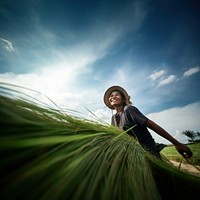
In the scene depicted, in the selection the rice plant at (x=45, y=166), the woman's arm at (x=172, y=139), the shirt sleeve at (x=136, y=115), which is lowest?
the rice plant at (x=45, y=166)

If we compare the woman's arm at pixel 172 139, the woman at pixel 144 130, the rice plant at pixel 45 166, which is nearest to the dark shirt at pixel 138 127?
the woman at pixel 144 130

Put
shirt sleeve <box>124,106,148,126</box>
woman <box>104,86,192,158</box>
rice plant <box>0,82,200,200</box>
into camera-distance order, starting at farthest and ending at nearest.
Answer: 1. shirt sleeve <box>124,106,148,126</box>
2. woman <box>104,86,192,158</box>
3. rice plant <box>0,82,200,200</box>

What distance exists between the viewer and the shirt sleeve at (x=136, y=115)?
2109mm

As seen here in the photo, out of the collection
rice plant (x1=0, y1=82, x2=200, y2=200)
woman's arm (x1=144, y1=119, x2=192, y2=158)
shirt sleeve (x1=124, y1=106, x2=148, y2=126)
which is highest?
shirt sleeve (x1=124, y1=106, x2=148, y2=126)

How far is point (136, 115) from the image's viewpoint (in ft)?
7.18

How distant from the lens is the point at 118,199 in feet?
1.40

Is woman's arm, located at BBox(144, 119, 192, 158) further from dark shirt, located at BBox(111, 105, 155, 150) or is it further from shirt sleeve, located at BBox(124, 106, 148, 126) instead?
dark shirt, located at BBox(111, 105, 155, 150)

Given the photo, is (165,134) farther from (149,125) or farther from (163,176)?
(163,176)

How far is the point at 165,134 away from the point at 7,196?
1.91 meters

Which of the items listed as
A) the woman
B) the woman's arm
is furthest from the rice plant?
the woman's arm

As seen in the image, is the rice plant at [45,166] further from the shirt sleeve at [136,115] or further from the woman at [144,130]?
the shirt sleeve at [136,115]

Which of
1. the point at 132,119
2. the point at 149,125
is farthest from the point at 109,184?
the point at 132,119

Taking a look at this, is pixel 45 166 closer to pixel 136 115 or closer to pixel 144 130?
pixel 136 115

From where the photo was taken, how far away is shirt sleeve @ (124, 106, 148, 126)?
2.11 meters
